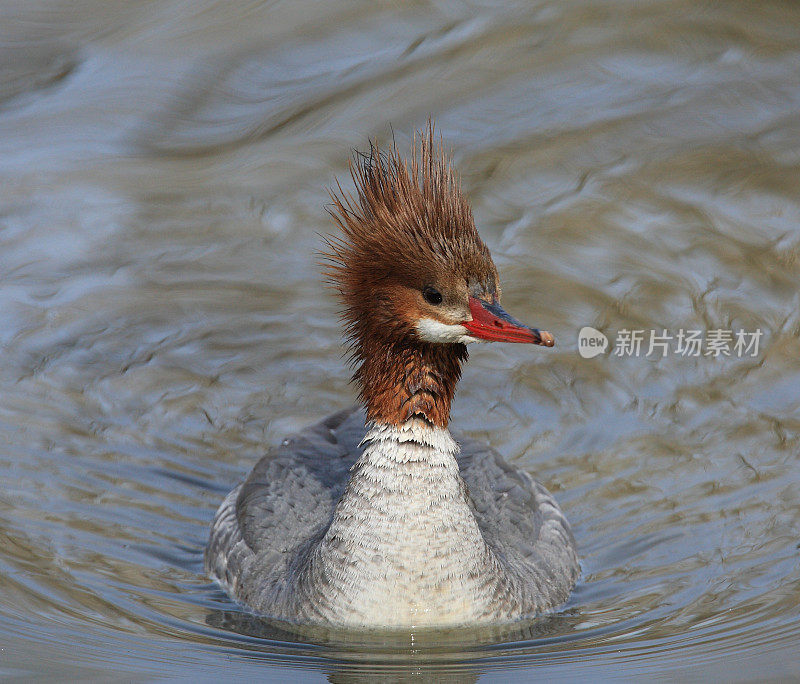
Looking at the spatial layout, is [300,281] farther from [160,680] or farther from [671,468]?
[160,680]

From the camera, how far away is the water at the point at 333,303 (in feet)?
20.3

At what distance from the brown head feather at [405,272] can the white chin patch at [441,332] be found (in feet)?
0.16

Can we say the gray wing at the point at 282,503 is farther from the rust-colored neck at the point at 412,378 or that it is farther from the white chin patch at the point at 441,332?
the white chin patch at the point at 441,332

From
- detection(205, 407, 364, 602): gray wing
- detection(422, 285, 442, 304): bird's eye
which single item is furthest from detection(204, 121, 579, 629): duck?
detection(205, 407, 364, 602): gray wing

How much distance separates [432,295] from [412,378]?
1.39 feet

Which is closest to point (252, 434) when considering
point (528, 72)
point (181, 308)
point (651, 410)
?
point (181, 308)

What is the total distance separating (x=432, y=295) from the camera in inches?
221

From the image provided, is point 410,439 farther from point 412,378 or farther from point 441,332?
point 441,332

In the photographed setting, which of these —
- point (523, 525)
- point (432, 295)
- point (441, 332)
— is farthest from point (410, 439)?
point (523, 525)

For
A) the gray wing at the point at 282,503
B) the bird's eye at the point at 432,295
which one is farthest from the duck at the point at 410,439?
the gray wing at the point at 282,503

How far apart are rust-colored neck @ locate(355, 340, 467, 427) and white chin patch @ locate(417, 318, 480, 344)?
11 centimetres

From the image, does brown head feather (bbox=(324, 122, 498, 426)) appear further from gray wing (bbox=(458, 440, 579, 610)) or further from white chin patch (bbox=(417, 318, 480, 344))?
gray wing (bbox=(458, 440, 579, 610))

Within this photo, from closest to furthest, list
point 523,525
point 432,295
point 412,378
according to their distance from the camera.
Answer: point 432,295, point 412,378, point 523,525

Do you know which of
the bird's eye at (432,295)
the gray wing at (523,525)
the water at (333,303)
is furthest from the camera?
the gray wing at (523,525)
